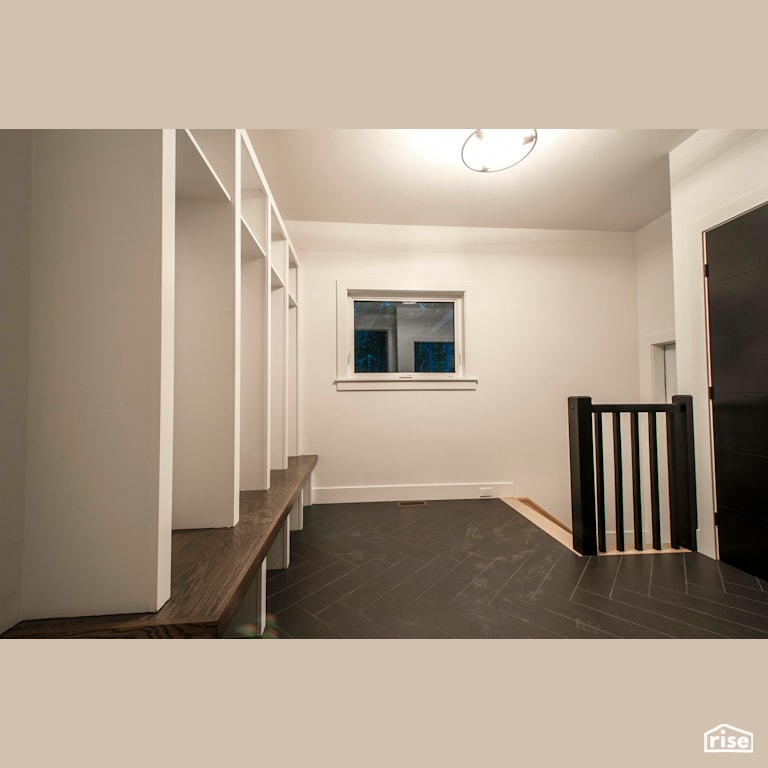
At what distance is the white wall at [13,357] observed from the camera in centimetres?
75

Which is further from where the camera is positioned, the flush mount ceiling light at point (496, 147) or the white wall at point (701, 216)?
the flush mount ceiling light at point (496, 147)

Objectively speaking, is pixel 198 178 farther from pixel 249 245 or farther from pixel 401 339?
pixel 401 339

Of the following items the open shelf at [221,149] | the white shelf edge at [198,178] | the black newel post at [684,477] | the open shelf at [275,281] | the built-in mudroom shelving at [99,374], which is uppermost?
the open shelf at [221,149]

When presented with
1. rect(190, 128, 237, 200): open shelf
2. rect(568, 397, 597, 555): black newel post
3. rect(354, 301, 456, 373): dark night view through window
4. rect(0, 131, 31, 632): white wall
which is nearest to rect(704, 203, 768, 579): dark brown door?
rect(568, 397, 597, 555): black newel post

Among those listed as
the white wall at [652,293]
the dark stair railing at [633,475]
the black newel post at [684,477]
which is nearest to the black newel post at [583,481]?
the dark stair railing at [633,475]

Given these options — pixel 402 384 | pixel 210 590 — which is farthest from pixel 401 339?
pixel 210 590

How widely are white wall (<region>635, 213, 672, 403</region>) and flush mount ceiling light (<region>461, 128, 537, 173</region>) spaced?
7.35 feet

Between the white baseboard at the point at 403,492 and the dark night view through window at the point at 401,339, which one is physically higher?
the dark night view through window at the point at 401,339

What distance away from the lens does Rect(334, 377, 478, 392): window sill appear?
335cm

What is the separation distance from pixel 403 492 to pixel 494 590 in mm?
1679

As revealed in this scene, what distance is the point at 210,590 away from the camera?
89cm

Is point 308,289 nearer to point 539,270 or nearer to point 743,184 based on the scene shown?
point 539,270

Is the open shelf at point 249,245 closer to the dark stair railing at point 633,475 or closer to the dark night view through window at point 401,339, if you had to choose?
the dark night view through window at point 401,339

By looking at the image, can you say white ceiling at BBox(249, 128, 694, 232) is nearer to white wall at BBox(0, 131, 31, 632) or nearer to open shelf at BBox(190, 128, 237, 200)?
open shelf at BBox(190, 128, 237, 200)
